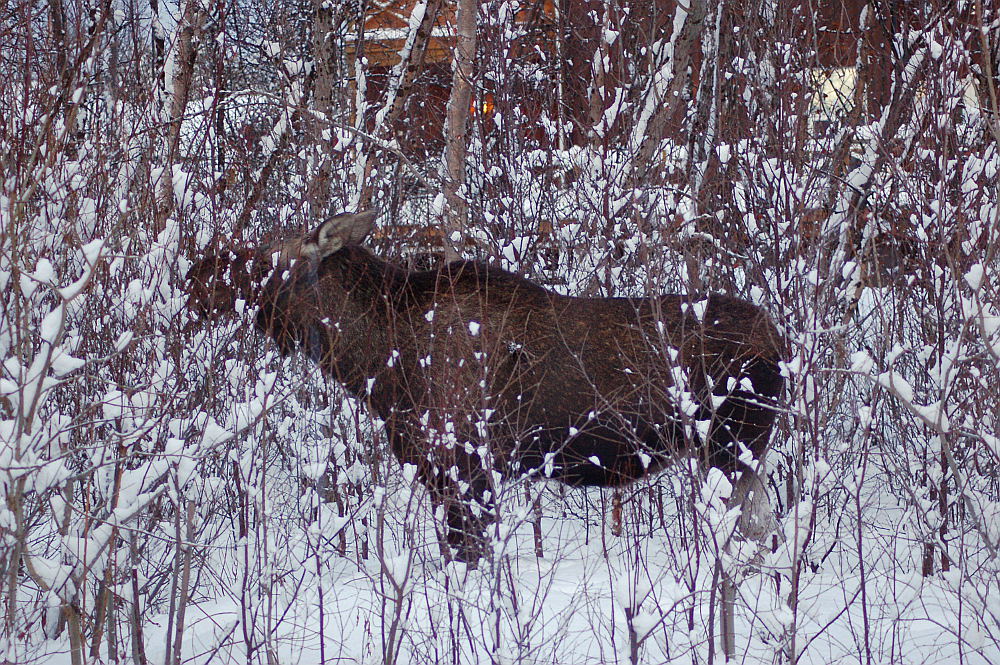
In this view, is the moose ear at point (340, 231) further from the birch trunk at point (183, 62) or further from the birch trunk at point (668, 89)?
the birch trunk at point (668, 89)

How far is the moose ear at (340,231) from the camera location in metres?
4.80

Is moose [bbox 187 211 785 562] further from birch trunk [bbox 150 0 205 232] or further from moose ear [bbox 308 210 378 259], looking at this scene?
birch trunk [bbox 150 0 205 232]

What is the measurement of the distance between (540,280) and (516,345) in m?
1.97

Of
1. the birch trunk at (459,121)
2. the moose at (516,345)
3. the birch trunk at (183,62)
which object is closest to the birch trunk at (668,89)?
the birch trunk at (459,121)

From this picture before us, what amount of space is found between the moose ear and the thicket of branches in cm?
49

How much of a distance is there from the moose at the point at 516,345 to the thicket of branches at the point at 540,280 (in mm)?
214

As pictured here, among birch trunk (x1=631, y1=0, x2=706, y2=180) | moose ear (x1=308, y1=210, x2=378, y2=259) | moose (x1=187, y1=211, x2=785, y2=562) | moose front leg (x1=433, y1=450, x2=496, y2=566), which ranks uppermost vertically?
birch trunk (x1=631, y1=0, x2=706, y2=180)

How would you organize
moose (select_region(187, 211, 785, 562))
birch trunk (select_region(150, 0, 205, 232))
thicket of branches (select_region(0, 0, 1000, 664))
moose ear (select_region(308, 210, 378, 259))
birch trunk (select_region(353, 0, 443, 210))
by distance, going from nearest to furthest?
thicket of branches (select_region(0, 0, 1000, 664))
moose (select_region(187, 211, 785, 562))
moose ear (select_region(308, 210, 378, 259))
birch trunk (select_region(150, 0, 205, 232))
birch trunk (select_region(353, 0, 443, 210))

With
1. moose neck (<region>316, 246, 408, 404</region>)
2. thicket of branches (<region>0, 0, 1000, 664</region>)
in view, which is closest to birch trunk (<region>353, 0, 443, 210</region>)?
thicket of branches (<region>0, 0, 1000, 664</region>)

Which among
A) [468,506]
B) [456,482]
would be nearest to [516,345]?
[468,506]

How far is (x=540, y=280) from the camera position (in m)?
6.79

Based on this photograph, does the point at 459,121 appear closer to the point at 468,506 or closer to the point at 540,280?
the point at 540,280

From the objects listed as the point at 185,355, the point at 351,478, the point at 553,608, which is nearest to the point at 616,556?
the point at 553,608

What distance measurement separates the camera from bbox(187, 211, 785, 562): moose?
15.4ft
